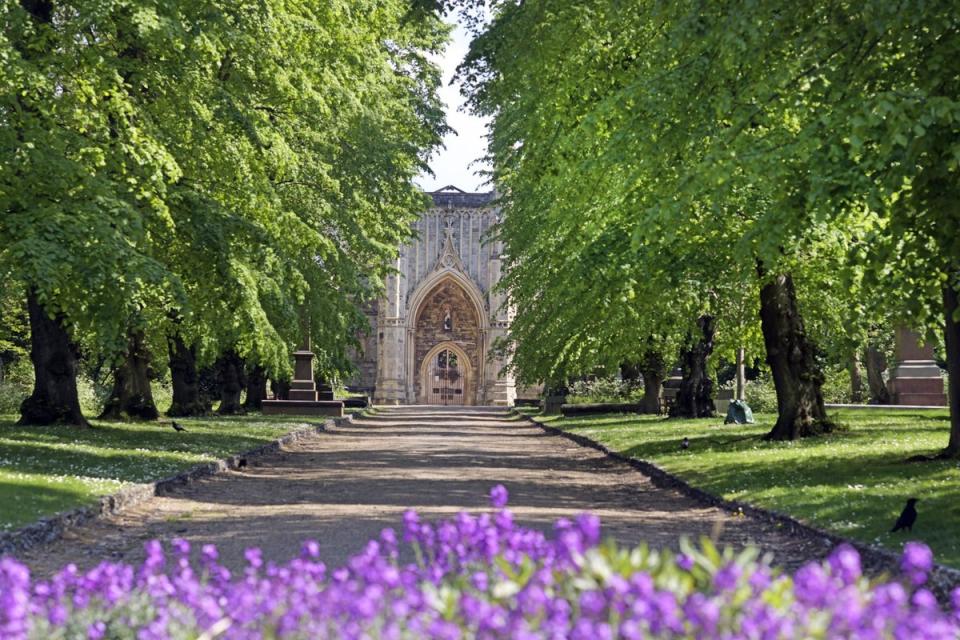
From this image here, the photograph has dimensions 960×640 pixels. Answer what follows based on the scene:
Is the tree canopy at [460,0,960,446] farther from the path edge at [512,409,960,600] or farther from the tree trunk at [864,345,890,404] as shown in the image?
the tree trunk at [864,345,890,404]

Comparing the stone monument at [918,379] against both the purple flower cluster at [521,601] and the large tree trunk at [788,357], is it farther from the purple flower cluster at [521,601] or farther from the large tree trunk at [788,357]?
the purple flower cluster at [521,601]

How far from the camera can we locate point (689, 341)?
116ft

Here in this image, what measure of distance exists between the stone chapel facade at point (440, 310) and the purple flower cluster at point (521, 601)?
7751 centimetres

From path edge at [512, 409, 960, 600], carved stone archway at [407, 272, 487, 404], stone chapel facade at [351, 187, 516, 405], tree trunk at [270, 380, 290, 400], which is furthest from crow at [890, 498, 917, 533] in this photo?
carved stone archway at [407, 272, 487, 404]

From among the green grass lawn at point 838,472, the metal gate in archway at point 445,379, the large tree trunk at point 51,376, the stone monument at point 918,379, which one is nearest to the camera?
the green grass lawn at point 838,472

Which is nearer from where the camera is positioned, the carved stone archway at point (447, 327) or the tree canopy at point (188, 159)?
the tree canopy at point (188, 159)

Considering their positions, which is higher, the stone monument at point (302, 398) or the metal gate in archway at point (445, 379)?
the metal gate in archway at point (445, 379)

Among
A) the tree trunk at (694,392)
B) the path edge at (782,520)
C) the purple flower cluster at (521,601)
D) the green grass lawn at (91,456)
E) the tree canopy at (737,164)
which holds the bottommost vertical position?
the path edge at (782,520)

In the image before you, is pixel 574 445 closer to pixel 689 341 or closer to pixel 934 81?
pixel 689 341

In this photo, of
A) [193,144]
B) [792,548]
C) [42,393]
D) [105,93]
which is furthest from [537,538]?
[42,393]

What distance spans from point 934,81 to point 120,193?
11.9m

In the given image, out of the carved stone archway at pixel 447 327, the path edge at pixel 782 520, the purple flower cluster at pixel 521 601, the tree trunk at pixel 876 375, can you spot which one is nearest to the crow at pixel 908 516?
the path edge at pixel 782 520

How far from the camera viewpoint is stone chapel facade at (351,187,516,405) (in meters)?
83.6

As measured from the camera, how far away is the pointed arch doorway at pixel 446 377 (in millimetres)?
85938
